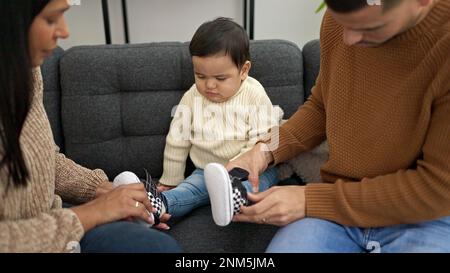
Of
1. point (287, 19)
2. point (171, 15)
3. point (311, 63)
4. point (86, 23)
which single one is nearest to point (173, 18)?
point (171, 15)

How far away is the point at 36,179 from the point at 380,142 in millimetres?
731

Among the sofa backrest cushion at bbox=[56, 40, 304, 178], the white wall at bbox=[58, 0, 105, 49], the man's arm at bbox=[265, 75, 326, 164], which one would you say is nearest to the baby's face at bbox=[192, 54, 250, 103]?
the sofa backrest cushion at bbox=[56, 40, 304, 178]

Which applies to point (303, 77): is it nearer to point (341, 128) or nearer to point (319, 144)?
point (319, 144)

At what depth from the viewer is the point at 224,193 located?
Answer: 1044 millimetres

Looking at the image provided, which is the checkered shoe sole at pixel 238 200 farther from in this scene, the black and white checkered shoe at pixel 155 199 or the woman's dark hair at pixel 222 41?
the woman's dark hair at pixel 222 41

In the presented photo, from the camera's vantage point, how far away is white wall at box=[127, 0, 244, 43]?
2.22m

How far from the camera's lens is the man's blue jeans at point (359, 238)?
94cm

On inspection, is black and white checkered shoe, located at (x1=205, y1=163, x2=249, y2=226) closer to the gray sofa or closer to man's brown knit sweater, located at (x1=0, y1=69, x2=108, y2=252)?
man's brown knit sweater, located at (x1=0, y1=69, x2=108, y2=252)

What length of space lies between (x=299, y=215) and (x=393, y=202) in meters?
0.21

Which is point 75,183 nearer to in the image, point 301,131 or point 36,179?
point 36,179

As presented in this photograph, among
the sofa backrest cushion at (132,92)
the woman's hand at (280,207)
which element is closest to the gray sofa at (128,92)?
the sofa backrest cushion at (132,92)

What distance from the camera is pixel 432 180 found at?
900 millimetres

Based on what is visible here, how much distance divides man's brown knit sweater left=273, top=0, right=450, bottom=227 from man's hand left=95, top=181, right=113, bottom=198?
1.69ft
